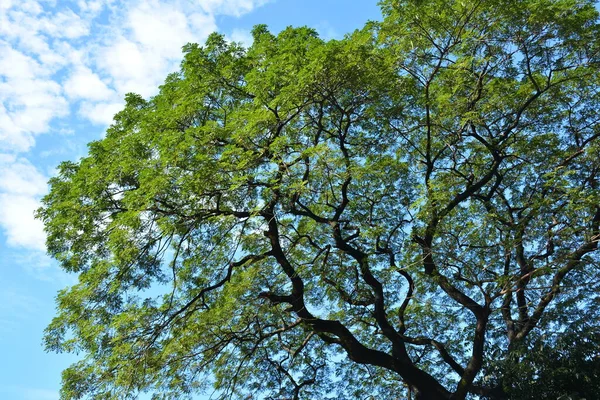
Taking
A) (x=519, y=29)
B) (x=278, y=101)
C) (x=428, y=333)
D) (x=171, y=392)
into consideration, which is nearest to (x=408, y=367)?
(x=428, y=333)

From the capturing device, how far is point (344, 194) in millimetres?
8648

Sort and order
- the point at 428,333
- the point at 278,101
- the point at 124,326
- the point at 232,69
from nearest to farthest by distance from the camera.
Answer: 1. the point at 278,101
2. the point at 124,326
3. the point at 232,69
4. the point at 428,333

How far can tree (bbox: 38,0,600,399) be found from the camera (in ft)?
26.2

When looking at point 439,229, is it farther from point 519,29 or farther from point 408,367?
point 519,29

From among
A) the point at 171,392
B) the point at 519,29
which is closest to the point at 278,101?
the point at 519,29

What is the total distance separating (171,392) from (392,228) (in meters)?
4.76

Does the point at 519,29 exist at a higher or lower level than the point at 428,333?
higher

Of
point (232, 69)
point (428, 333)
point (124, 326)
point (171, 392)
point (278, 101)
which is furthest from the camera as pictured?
point (428, 333)

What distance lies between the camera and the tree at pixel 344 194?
315 inches

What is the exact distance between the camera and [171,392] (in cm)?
967

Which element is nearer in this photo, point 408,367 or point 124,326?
point 124,326

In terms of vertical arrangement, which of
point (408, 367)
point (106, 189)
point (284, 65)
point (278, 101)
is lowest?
point (408, 367)

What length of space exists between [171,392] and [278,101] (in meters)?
5.42

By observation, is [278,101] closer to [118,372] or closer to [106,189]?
[106,189]
